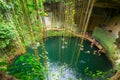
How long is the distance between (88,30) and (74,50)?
218 cm

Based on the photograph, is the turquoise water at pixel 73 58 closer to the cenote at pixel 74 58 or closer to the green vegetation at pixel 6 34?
the cenote at pixel 74 58

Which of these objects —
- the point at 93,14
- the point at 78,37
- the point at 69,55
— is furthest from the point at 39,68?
the point at 93,14

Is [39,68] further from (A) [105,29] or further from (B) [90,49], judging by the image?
(A) [105,29]

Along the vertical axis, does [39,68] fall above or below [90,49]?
above

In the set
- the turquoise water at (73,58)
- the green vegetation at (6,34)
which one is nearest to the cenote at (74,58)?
the turquoise water at (73,58)

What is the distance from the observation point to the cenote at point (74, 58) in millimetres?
6742

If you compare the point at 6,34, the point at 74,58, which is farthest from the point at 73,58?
the point at 6,34

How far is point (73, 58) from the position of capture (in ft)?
25.1

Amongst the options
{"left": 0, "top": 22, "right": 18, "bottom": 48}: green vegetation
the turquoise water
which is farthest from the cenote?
{"left": 0, "top": 22, "right": 18, "bottom": 48}: green vegetation

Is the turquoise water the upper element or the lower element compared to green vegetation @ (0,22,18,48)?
lower

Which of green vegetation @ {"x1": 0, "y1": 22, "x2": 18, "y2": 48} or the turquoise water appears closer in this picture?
green vegetation @ {"x1": 0, "y1": 22, "x2": 18, "y2": 48}

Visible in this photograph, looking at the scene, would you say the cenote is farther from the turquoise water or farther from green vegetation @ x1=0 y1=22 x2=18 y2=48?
green vegetation @ x1=0 y1=22 x2=18 y2=48

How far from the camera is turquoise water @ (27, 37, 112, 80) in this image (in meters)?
6.75

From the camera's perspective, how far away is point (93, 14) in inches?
384
